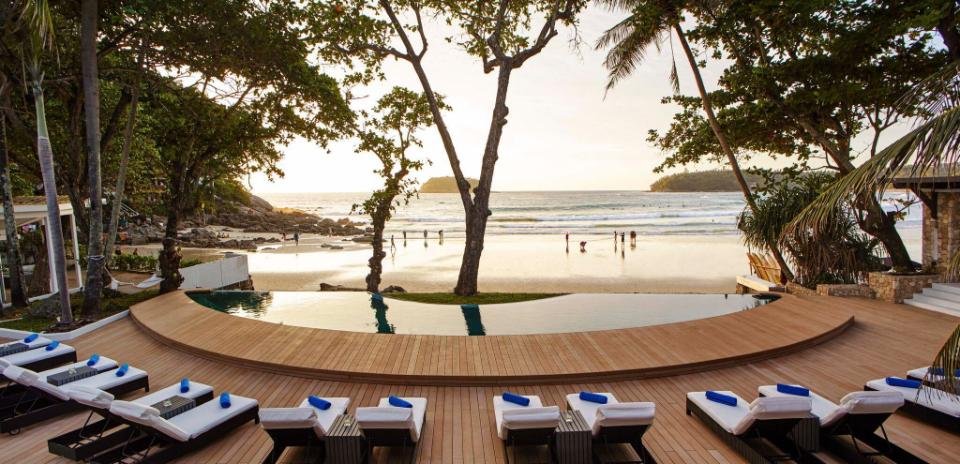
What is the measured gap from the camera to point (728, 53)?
11.7 m

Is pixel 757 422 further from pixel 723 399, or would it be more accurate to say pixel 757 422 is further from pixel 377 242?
pixel 377 242

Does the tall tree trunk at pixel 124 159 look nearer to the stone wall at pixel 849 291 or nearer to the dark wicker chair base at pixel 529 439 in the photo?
the dark wicker chair base at pixel 529 439

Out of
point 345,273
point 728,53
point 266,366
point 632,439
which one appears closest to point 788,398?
point 632,439

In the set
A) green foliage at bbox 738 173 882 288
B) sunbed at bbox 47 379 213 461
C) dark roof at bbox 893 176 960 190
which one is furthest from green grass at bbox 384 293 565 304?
dark roof at bbox 893 176 960 190

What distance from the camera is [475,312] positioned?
9.45 m

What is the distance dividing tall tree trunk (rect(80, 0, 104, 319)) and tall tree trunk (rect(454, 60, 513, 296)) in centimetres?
703

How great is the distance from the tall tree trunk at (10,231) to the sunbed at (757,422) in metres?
12.5

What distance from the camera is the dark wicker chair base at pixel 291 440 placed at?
405 centimetres

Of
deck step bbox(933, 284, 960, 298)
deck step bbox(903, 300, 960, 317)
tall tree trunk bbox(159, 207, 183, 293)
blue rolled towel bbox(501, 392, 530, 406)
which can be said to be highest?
tall tree trunk bbox(159, 207, 183, 293)

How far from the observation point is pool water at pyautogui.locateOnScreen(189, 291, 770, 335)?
817 cm

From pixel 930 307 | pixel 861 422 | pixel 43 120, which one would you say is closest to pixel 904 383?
pixel 861 422

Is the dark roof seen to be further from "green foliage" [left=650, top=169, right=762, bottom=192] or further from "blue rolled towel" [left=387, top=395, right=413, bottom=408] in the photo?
"green foliage" [left=650, top=169, right=762, bottom=192]

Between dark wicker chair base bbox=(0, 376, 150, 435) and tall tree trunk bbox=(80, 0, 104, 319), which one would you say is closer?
dark wicker chair base bbox=(0, 376, 150, 435)

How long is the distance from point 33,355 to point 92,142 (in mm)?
3802
